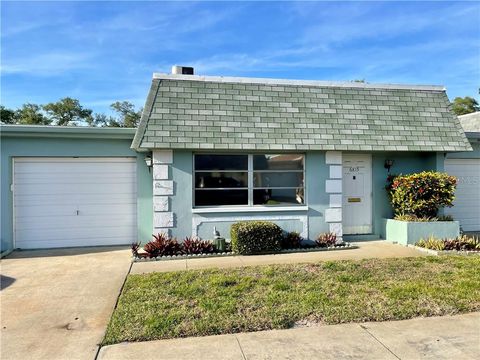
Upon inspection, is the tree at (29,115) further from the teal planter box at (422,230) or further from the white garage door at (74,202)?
the teal planter box at (422,230)

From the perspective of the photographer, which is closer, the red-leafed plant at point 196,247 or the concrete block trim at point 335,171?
the red-leafed plant at point 196,247

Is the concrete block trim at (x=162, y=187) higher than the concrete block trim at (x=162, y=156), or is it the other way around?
the concrete block trim at (x=162, y=156)

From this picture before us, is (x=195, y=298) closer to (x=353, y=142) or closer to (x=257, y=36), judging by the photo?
(x=353, y=142)

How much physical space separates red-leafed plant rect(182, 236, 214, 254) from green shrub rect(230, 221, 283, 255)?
0.57 m

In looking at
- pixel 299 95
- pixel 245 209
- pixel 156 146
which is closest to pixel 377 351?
pixel 245 209

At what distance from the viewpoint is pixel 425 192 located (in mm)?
9094

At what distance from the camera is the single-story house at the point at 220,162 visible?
8836 millimetres

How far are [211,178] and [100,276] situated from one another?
3498mm

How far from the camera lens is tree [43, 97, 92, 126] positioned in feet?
141

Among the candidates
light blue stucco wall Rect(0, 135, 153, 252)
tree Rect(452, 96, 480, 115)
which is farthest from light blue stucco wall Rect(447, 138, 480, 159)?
tree Rect(452, 96, 480, 115)

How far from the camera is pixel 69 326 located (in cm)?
452

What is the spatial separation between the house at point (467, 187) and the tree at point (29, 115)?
39067mm

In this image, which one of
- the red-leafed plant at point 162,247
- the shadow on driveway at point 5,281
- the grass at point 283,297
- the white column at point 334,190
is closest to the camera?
the grass at point 283,297

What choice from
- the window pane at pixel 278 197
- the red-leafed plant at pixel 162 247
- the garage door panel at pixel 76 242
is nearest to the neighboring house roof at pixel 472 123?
the window pane at pixel 278 197
